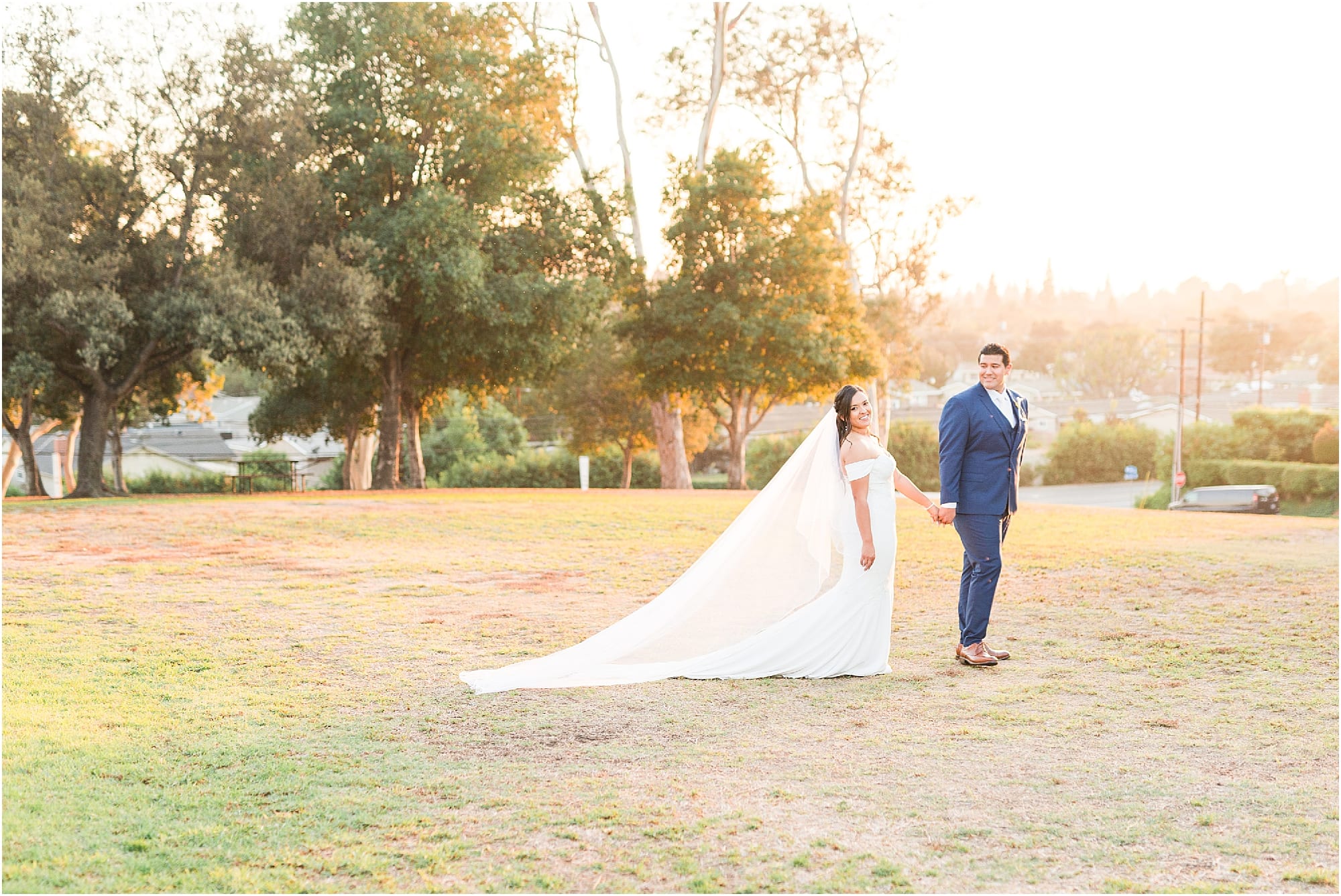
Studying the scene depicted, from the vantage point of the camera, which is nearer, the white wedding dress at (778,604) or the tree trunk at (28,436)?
the white wedding dress at (778,604)

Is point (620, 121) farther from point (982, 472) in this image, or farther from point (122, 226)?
point (982, 472)

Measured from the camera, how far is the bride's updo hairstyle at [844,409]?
7.66m

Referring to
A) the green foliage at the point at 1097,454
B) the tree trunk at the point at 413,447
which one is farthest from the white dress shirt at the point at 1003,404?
the green foliage at the point at 1097,454

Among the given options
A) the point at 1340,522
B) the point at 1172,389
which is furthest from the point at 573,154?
the point at 1172,389

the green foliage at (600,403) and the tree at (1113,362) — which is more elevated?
the tree at (1113,362)

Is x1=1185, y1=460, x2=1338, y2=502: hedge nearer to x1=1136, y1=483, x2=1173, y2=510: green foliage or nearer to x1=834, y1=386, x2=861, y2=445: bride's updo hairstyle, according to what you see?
x1=1136, y1=483, x2=1173, y2=510: green foliage

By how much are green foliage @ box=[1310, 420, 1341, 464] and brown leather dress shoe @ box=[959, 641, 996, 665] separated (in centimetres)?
5616

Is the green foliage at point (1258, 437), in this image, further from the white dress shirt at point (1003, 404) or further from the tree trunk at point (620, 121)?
the white dress shirt at point (1003, 404)

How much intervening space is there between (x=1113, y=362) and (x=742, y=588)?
357 feet

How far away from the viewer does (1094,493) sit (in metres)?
61.4

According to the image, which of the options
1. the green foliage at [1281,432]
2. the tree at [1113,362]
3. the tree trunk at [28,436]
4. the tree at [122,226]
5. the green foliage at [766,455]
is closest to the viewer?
the tree at [122,226]

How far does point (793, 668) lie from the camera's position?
7371mm

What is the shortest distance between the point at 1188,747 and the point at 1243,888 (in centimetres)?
190

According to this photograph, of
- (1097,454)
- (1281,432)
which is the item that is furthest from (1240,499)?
(1097,454)
